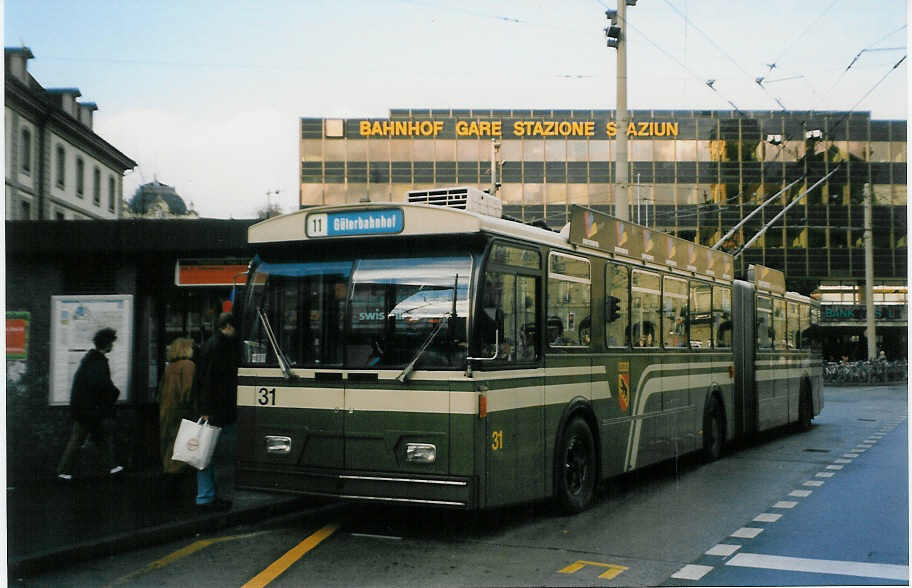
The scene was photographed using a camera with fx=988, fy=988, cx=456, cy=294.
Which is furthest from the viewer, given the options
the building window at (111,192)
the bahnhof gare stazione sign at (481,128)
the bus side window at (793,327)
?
the bahnhof gare stazione sign at (481,128)

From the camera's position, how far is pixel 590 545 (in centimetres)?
844

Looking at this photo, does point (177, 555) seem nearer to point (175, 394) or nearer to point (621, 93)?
point (175, 394)

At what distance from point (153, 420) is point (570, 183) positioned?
158ft

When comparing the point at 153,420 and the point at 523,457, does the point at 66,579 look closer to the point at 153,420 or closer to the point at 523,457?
the point at 523,457

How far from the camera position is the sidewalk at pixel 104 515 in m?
7.60

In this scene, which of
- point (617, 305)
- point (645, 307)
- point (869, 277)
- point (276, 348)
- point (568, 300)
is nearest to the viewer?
point (276, 348)

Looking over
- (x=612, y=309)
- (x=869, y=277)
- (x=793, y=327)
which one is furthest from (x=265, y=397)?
(x=793, y=327)

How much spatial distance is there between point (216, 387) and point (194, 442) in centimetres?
55

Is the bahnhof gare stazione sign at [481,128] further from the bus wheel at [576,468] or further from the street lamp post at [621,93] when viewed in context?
the bus wheel at [576,468]

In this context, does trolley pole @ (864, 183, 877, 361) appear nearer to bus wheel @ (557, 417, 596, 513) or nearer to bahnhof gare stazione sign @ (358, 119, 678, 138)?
bus wheel @ (557, 417, 596, 513)

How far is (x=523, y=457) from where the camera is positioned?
8883 millimetres

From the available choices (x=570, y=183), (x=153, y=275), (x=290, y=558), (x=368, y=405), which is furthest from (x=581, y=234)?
(x=570, y=183)

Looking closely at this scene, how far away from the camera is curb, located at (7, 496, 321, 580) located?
7.18m

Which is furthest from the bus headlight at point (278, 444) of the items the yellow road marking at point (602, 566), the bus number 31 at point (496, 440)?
the yellow road marking at point (602, 566)
